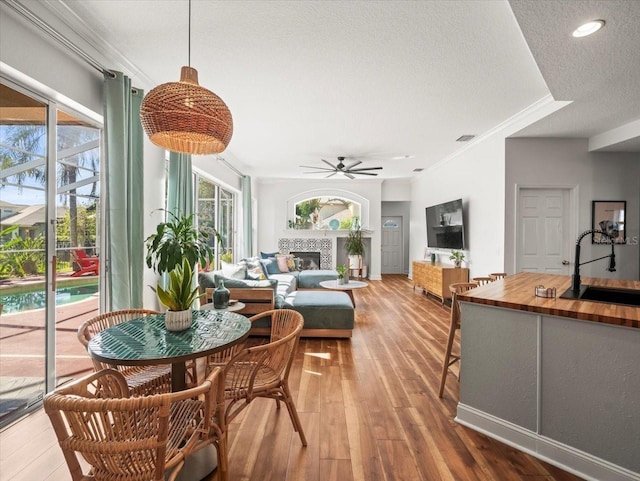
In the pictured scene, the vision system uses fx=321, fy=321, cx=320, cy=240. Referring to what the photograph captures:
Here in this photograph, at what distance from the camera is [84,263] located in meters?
2.64

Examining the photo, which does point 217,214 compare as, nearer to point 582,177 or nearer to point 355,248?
point 355,248

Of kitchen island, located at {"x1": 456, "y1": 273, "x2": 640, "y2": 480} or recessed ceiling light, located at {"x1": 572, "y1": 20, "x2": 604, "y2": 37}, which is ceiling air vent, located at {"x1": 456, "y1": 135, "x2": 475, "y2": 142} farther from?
kitchen island, located at {"x1": 456, "y1": 273, "x2": 640, "y2": 480}

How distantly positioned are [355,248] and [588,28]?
22.1 feet

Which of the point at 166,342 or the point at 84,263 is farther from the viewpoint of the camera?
the point at 84,263

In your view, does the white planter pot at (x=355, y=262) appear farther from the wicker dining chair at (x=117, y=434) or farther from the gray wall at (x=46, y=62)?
the wicker dining chair at (x=117, y=434)

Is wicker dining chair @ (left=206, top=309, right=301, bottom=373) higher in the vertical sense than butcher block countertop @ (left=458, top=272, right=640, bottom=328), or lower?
lower

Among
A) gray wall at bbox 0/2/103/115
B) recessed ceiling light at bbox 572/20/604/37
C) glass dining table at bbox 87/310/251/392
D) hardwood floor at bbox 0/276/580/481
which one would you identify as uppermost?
recessed ceiling light at bbox 572/20/604/37

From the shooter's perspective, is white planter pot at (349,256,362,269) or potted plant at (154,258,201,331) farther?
white planter pot at (349,256,362,269)

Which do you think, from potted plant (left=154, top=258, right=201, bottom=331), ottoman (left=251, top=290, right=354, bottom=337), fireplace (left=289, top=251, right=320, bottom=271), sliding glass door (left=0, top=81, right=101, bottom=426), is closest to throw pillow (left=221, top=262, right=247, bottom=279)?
ottoman (left=251, top=290, right=354, bottom=337)

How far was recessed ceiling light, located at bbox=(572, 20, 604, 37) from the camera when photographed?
203cm

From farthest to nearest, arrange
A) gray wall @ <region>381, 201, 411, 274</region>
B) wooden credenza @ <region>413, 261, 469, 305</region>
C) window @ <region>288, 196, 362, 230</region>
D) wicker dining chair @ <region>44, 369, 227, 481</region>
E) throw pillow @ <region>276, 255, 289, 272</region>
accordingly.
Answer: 1. gray wall @ <region>381, 201, 411, 274</region>
2. window @ <region>288, 196, 362, 230</region>
3. throw pillow @ <region>276, 255, 289, 272</region>
4. wooden credenza @ <region>413, 261, 469, 305</region>
5. wicker dining chair @ <region>44, 369, 227, 481</region>

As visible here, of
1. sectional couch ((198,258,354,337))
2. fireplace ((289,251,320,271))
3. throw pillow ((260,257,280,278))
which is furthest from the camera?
fireplace ((289,251,320,271))

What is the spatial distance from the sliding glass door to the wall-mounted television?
5.34 metres

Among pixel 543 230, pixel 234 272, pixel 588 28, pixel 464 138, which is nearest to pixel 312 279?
pixel 234 272
